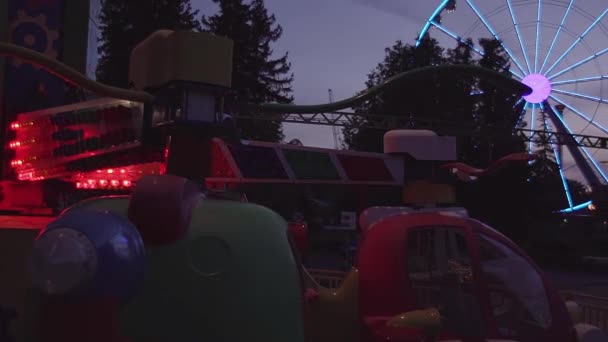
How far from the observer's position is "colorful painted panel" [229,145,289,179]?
12156 millimetres

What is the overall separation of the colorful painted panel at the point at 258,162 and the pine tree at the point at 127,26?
1869cm

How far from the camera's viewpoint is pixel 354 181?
14.9m

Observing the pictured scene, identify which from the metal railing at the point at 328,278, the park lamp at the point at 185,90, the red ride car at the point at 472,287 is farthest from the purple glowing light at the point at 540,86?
the red ride car at the point at 472,287

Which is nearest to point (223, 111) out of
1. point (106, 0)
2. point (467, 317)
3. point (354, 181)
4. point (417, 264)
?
point (417, 264)

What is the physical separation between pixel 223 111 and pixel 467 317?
2.09 metres

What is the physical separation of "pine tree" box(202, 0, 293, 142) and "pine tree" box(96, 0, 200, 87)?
3.43 meters

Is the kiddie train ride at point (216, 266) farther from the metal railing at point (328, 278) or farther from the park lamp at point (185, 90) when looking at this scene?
the metal railing at point (328, 278)

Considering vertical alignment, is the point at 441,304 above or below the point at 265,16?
below

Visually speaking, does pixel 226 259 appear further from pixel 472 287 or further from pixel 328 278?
pixel 328 278

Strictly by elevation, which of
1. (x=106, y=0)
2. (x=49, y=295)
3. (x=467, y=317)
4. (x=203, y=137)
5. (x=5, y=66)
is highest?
(x=106, y=0)

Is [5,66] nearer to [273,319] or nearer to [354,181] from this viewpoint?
[354,181]

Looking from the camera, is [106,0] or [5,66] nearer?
[5,66]

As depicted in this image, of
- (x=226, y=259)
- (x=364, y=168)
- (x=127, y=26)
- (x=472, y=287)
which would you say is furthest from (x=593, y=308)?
(x=127, y=26)

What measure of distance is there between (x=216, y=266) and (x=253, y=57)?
1434 inches
